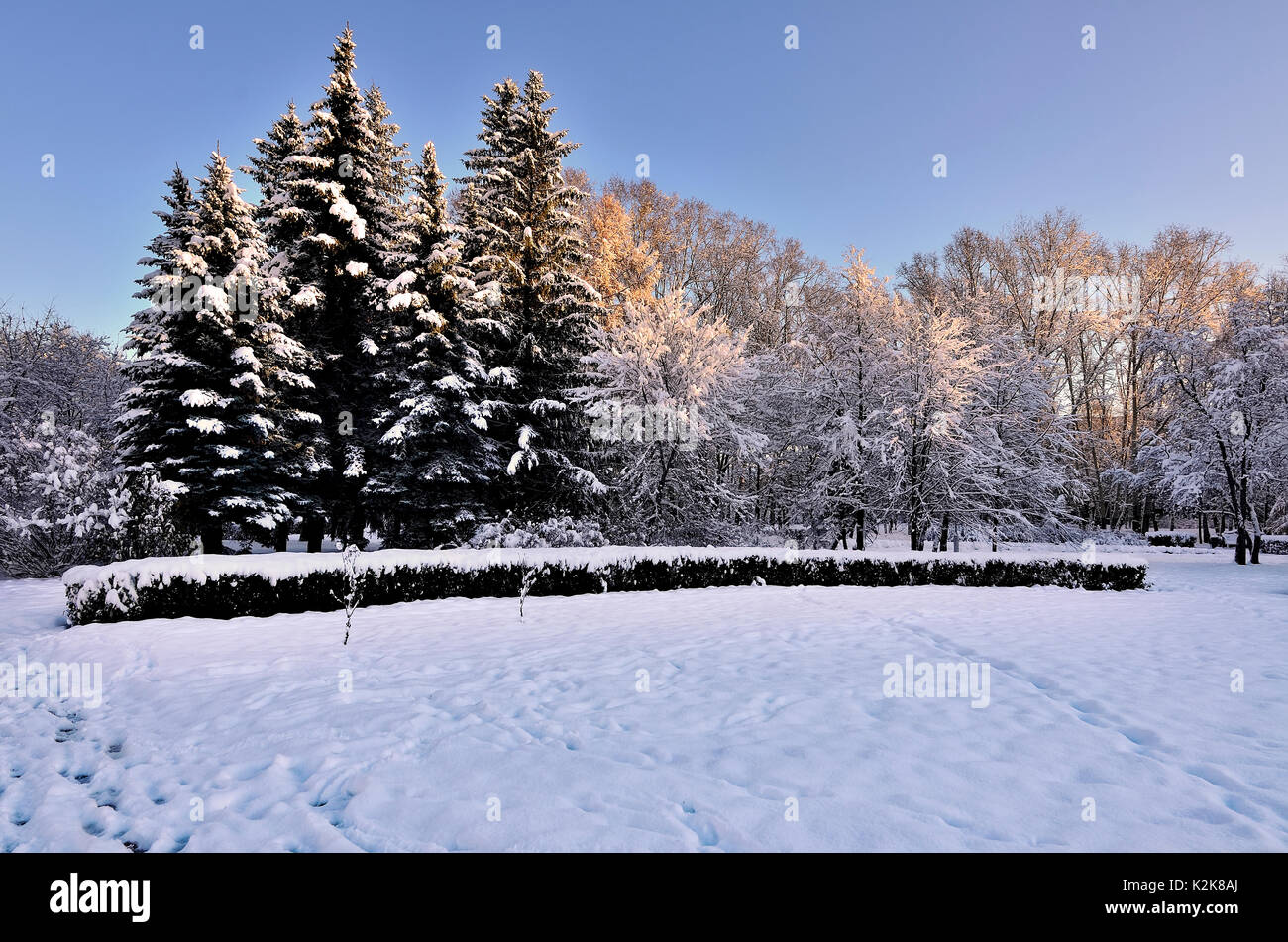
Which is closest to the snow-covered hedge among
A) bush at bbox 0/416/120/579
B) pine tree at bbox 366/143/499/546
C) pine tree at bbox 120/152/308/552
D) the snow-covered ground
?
the snow-covered ground

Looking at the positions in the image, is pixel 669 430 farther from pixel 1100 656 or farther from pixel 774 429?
pixel 1100 656

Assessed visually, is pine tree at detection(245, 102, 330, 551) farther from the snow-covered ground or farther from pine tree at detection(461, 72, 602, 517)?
the snow-covered ground

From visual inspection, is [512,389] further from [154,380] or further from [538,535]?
[154,380]

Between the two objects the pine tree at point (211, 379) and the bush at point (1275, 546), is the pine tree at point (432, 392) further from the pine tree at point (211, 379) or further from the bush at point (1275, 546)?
the bush at point (1275, 546)

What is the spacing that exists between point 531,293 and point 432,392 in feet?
14.9

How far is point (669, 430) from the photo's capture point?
53.7 feet

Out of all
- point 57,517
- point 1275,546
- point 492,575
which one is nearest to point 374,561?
point 492,575

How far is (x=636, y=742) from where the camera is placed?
14.2ft

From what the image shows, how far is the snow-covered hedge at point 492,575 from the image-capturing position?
903cm

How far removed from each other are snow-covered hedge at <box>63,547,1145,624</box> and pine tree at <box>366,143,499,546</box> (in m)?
5.65

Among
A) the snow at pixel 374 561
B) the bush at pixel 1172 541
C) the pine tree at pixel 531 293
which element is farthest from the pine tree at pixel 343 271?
the bush at pixel 1172 541
